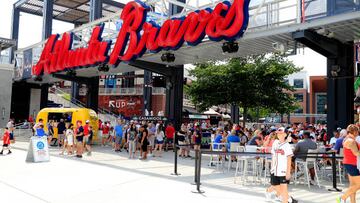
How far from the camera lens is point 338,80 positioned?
1248cm

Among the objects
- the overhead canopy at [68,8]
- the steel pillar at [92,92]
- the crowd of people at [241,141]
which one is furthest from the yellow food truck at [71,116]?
the overhead canopy at [68,8]

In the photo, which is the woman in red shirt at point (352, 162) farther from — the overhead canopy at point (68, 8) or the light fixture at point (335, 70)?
the overhead canopy at point (68, 8)

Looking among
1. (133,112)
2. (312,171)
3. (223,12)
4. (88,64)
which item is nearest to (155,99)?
(133,112)

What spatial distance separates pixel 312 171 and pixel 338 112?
286 cm

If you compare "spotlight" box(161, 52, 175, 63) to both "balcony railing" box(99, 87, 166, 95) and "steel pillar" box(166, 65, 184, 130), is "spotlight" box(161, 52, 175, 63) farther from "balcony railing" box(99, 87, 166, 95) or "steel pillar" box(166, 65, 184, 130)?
"balcony railing" box(99, 87, 166, 95)

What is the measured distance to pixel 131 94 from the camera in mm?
52500

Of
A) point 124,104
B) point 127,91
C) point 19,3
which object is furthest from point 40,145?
point 127,91

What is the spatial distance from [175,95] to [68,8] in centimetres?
2797

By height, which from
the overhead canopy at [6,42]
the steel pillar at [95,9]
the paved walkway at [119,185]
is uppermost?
the steel pillar at [95,9]

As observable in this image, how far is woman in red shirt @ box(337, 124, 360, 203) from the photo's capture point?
22.5 ft

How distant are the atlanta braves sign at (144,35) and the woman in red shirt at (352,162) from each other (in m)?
6.73

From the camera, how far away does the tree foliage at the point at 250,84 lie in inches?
979

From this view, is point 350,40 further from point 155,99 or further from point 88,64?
point 155,99

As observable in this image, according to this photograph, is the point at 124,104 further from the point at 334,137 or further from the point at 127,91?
the point at 334,137
